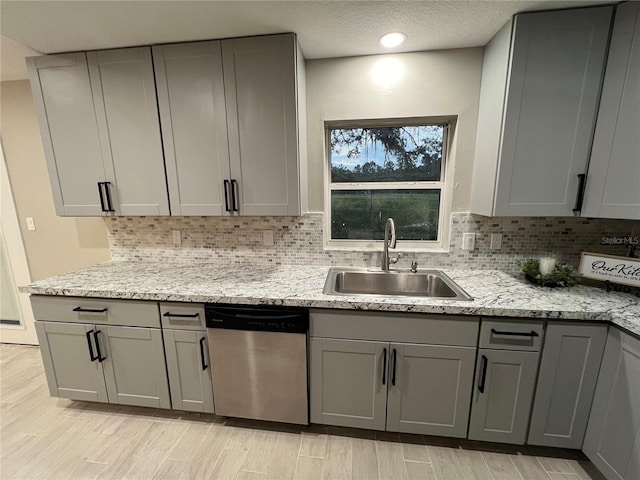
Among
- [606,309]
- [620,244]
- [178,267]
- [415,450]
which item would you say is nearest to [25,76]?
[178,267]

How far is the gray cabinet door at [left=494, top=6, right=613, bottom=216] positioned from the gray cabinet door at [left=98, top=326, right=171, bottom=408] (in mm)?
2273

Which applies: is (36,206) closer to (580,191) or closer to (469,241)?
(469,241)

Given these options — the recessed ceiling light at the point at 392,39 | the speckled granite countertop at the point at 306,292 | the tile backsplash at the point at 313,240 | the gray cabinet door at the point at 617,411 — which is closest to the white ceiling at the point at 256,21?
the recessed ceiling light at the point at 392,39

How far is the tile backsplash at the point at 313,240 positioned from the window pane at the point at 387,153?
1.36 ft

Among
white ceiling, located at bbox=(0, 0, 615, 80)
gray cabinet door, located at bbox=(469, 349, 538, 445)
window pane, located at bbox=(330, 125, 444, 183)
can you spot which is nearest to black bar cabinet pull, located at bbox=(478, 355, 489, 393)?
gray cabinet door, located at bbox=(469, 349, 538, 445)

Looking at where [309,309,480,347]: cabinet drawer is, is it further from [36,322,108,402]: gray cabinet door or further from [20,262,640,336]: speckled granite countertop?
[36,322,108,402]: gray cabinet door

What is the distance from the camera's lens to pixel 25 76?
2.10 meters

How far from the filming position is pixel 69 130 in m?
1.76

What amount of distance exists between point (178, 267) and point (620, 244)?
10.1 feet

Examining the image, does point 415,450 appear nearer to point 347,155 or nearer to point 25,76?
point 347,155

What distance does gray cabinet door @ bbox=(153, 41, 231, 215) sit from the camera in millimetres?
1595

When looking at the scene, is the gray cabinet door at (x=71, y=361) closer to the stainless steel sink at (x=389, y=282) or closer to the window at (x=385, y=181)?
the stainless steel sink at (x=389, y=282)

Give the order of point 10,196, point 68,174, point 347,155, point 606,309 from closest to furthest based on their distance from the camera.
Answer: point 606,309 → point 68,174 → point 347,155 → point 10,196

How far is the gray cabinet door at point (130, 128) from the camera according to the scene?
1.65 metres
